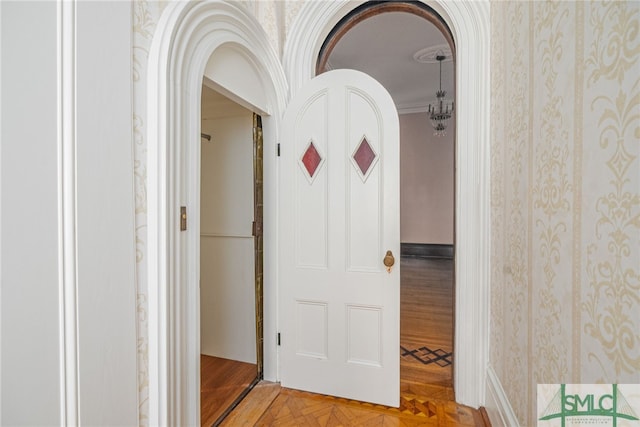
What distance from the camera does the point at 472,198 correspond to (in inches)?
80.4

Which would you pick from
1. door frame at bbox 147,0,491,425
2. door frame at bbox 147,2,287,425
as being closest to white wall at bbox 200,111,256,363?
door frame at bbox 147,0,491,425

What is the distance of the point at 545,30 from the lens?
1.12m

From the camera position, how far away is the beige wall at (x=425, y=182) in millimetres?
6902

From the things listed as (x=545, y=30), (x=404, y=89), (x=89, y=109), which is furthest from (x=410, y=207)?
(x=89, y=109)

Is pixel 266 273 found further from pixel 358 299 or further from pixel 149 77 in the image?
pixel 149 77

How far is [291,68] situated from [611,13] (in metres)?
1.99

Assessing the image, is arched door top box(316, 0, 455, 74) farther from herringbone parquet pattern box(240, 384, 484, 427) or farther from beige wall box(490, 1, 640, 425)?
herringbone parquet pattern box(240, 384, 484, 427)

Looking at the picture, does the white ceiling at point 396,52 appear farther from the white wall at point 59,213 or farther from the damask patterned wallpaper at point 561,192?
the white wall at point 59,213

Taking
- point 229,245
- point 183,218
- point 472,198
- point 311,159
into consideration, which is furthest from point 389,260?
point 229,245

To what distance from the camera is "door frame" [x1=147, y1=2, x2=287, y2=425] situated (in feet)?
4.30

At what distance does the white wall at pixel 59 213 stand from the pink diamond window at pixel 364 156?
4.35 ft

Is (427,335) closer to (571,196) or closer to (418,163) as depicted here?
(571,196)

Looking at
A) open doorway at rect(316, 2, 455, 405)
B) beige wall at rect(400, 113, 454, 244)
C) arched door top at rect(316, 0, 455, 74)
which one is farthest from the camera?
beige wall at rect(400, 113, 454, 244)

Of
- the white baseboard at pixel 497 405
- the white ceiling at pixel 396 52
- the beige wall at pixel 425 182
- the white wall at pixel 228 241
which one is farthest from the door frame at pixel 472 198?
the beige wall at pixel 425 182
